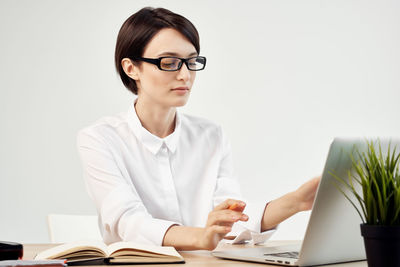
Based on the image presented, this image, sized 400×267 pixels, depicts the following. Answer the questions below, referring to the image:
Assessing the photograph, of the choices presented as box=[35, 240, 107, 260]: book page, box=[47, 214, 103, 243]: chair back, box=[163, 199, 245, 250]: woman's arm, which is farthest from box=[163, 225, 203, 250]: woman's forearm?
box=[47, 214, 103, 243]: chair back

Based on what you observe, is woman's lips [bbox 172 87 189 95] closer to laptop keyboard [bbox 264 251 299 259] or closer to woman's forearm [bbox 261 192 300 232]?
woman's forearm [bbox 261 192 300 232]

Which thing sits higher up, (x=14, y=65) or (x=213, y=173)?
(x=14, y=65)

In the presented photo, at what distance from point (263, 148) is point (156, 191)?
257cm

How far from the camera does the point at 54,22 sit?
3.81 meters

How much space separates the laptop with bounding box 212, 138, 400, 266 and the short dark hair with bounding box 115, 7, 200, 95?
1.01m

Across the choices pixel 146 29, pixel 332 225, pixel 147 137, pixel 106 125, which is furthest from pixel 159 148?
pixel 332 225

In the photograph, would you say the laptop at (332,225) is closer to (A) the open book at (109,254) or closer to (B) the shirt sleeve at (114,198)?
(A) the open book at (109,254)

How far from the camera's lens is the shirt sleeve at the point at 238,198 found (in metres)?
1.76

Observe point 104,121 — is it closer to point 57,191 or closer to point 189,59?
point 189,59

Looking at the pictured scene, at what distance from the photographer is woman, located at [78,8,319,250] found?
180cm

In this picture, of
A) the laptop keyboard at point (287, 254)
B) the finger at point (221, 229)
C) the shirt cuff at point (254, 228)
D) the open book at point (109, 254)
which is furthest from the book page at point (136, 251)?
the shirt cuff at point (254, 228)

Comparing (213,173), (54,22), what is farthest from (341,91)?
(213,173)

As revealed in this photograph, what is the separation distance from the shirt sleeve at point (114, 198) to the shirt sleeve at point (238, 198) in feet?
1.06

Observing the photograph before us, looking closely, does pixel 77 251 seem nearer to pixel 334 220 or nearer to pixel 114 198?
pixel 114 198
